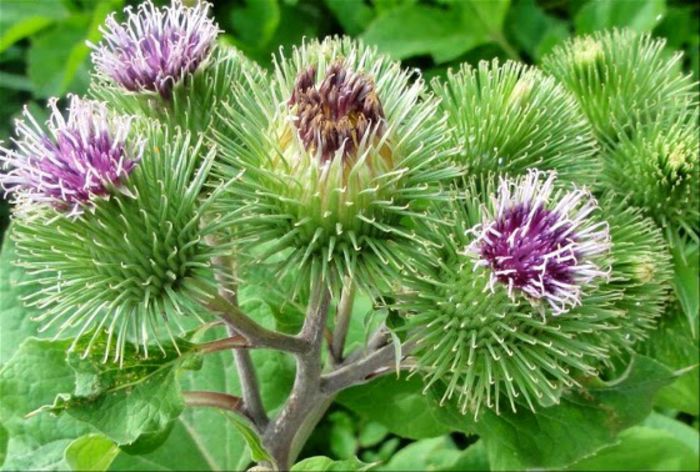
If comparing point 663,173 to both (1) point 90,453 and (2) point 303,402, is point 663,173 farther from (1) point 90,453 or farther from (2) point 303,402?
(1) point 90,453

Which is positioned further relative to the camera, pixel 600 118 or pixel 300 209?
pixel 600 118

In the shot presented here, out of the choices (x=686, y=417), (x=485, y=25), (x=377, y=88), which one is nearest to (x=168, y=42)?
(x=377, y=88)

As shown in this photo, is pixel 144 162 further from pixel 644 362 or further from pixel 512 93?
pixel 644 362

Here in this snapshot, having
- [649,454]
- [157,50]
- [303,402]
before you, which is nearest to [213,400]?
[303,402]

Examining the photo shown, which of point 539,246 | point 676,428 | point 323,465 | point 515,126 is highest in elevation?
point 515,126

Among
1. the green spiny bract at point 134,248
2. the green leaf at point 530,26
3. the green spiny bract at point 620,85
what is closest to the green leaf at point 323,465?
the green spiny bract at point 134,248

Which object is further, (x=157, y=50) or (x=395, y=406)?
(x=395, y=406)

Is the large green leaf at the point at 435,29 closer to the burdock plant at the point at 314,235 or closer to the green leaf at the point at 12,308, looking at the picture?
the burdock plant at the point at 314,235
